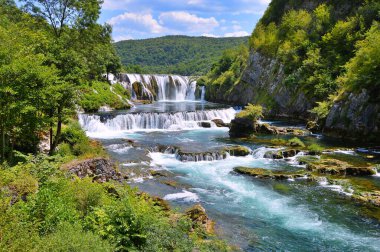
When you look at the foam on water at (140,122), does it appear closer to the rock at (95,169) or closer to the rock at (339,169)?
the rock at (95,169)

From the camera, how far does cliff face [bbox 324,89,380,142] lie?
90.5 ft

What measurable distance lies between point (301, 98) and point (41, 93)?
33623mm

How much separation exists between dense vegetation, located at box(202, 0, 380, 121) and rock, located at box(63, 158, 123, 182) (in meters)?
22.4

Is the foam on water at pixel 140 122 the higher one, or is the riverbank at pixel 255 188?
the foam on water at pixel 140 122

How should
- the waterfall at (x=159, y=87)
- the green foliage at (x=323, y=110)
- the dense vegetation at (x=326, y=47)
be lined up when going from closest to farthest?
1. the dense vegetation at (x=326, y=47)
2. the green foliage at (x=323, y=110)
3. the waterfall at (x=159, y=87)

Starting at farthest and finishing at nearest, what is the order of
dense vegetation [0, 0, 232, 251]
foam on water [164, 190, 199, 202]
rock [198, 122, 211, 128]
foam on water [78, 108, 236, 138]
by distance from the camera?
rock [198, 122, 211, 128], foam on water [78, 108, 236, 138], foam on water [164, 190, 199, 202], dense vegetation [0, 0, 232, 251]

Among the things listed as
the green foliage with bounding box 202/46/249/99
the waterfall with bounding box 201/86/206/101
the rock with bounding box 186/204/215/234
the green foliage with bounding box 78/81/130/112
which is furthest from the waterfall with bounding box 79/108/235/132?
→ the waterfall with bounding box 201/86/206/101

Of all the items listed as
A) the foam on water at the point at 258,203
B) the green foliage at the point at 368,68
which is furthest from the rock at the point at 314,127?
the foam on water at the point at 258,203

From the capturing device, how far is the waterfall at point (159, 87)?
65125 mm

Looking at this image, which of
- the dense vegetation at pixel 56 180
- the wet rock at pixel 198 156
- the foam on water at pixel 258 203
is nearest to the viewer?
the dense vegetation at pixel 56 180

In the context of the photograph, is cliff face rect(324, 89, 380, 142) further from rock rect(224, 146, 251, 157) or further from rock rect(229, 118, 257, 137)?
rock rect(224, 146, 251, 157)

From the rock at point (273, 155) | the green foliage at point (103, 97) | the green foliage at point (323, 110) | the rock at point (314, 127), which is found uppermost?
the green foliage at point (103, 97)

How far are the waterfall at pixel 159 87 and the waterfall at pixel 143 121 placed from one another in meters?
27.1

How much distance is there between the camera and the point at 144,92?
218ft
